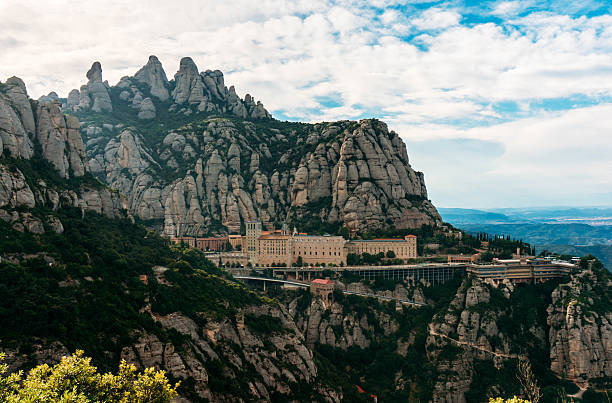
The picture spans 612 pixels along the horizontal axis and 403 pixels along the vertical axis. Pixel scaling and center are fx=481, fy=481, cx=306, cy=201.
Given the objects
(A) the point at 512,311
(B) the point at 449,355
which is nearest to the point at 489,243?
(A) the point at 512,311

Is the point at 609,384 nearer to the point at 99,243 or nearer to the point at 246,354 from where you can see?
the point at 246,354

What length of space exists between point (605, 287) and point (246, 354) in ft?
301

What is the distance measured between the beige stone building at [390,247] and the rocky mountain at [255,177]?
12121 mm

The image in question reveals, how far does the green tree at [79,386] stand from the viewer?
2745 centimetres

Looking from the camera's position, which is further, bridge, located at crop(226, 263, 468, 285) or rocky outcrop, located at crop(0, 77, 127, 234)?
bridge, located at crop(226, 263, 468, 285)

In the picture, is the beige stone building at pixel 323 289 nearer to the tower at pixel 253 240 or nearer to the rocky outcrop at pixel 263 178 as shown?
the tower at pixel 253 240

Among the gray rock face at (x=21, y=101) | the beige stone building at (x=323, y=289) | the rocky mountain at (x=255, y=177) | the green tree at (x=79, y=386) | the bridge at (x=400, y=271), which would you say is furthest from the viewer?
the rocky mountain at (x=255, y=177)

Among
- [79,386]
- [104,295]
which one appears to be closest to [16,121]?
[104,295]

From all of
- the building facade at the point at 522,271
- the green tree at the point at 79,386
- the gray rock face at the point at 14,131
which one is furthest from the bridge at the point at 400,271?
the green tree at the point at 79,386

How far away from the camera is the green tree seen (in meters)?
27.5

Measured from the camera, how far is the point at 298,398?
266 ft

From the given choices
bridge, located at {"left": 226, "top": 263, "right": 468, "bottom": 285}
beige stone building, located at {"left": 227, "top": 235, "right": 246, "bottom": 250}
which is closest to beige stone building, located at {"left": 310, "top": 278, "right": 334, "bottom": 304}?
bridge, located at {"left": 226, "top": 263, "right": 468, "bottom": 285}

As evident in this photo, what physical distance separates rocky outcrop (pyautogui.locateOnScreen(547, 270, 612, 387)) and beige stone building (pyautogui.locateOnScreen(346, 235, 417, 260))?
4095 cm

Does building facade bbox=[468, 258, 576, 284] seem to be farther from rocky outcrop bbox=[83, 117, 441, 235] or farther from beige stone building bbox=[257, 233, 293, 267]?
beige stone building bbox=[257, 233, 293, 267]
